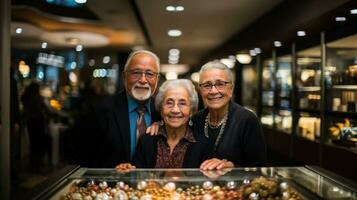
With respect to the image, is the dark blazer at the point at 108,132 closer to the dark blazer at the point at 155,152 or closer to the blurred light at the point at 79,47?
the dark blazer at the point at 155,152

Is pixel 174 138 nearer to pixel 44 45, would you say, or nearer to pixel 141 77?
pixel 141 77

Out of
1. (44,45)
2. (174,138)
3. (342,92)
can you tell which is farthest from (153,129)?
(44,45)

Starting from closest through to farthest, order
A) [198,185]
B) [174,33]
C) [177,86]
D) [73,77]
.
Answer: [198,185] → [177,86] → [174,33] → [73,77]

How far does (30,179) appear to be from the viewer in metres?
5.82

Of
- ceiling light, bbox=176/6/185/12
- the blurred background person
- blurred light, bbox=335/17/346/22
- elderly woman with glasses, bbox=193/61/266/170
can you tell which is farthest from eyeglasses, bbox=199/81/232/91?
the blurred background person

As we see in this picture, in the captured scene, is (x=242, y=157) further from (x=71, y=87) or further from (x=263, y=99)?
(x=71, y=87)

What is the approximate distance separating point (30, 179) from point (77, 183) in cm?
386

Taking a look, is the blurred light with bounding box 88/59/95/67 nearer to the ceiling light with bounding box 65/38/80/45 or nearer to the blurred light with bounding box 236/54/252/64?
the ceiling light with bounding box 65/38/80/45

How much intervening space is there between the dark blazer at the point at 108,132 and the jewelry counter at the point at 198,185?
1.11 feet

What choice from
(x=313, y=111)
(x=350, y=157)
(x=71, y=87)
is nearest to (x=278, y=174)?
(x=350, y=157)

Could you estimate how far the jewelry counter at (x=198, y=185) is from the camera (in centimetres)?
213

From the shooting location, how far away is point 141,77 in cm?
276

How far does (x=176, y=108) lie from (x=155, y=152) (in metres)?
0.30

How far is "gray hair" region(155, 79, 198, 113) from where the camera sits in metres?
2.57
